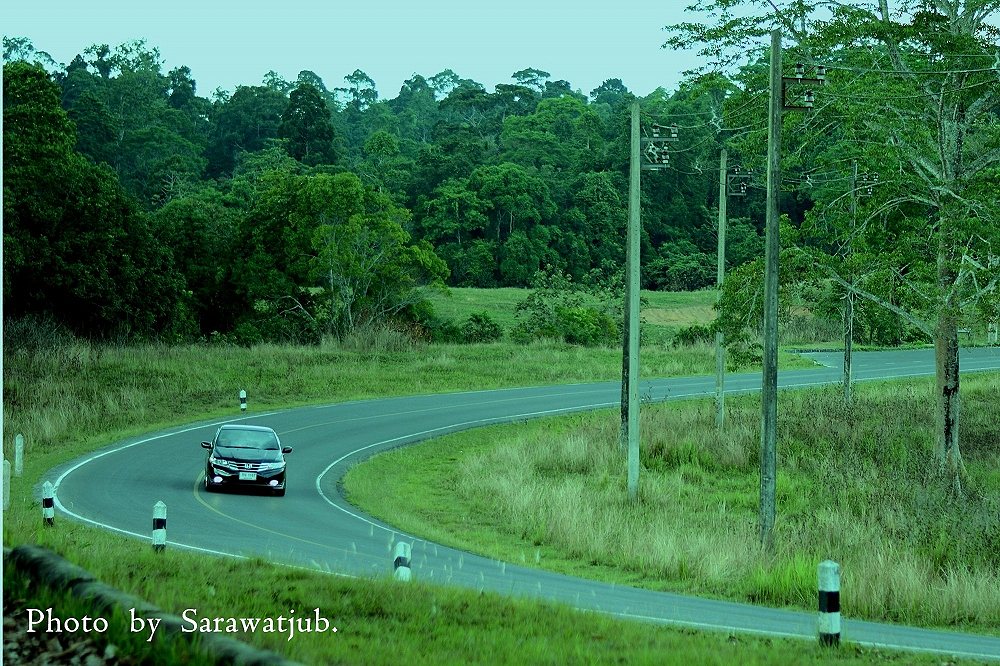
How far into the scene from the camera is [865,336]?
6519cm

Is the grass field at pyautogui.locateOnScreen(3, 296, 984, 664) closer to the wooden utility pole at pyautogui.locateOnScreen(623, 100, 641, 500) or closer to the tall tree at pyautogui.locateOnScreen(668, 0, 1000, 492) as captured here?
the wooden utility pole at pyautogui.locateOnScreen(623, 100, 641, 500)

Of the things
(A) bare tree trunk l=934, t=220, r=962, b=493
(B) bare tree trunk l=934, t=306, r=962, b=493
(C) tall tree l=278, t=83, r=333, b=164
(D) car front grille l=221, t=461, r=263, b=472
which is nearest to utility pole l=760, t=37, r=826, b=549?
(A) bare tree trunk l=934, t=220, r=962, b=493

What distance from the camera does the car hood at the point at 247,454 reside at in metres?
24.0

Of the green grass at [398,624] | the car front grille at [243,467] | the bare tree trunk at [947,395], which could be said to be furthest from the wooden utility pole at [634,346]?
the green grass at [398,624]

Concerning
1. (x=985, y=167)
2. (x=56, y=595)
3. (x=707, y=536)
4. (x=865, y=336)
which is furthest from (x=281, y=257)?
(x=56, y=595)

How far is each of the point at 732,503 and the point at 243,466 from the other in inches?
413

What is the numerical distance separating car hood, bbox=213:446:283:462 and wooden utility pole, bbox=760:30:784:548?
10425 millimetres

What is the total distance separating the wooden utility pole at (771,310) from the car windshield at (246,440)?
35.3 ft

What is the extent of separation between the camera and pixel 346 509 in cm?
2298

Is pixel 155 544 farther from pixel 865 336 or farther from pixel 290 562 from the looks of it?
pixel 865 336

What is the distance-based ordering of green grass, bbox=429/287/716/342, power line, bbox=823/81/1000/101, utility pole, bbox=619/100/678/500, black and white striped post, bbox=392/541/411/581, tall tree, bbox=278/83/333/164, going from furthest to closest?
tall tree, bbox=278/83/333/164 → green grass, bbox=429/287/716/342 → power line, bbox=823/81/1000/101 → utility pole, bbox=619/100/678/500 → black and white striped post, bbox=392/541/411/581

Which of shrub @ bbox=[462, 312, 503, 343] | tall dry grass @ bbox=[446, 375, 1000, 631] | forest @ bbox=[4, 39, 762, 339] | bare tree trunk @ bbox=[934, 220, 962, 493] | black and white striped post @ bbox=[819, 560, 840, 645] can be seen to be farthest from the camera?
shrub @ bbox=[462, 312, 503, 343]

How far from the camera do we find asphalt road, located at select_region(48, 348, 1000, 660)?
524 inches

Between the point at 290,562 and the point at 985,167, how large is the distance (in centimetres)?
2128
